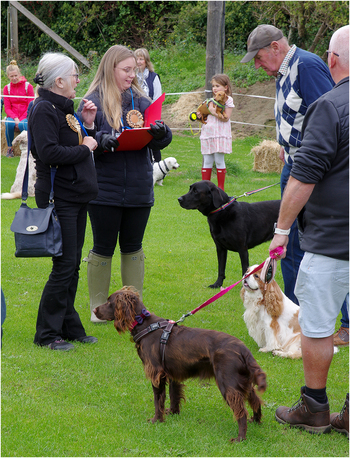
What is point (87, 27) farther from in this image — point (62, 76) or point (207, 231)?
point (62, 76)

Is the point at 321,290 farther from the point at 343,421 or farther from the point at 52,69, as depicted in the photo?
the point at 52,69

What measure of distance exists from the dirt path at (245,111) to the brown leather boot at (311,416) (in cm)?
1391

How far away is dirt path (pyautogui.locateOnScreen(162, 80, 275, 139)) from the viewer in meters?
16.5

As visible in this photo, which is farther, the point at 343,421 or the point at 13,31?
the point at 13,31

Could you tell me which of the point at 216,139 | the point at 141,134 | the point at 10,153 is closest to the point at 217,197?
the point at 141,134

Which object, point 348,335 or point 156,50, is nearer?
point 348,335

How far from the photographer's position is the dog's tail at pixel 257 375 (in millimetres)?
2854

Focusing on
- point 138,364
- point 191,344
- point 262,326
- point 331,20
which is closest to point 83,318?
point 138,364

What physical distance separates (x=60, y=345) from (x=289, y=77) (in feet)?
9.52

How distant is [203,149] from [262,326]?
242 inches

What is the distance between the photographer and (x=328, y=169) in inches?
103

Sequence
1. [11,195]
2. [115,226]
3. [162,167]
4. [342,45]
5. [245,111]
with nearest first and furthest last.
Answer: [342,45] < [115,226] < [11,195] < [162,167] < [245,111]

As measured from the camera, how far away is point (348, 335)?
422 cm

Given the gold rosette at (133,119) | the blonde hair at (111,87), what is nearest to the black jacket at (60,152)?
the blonde hair at (111,87)
